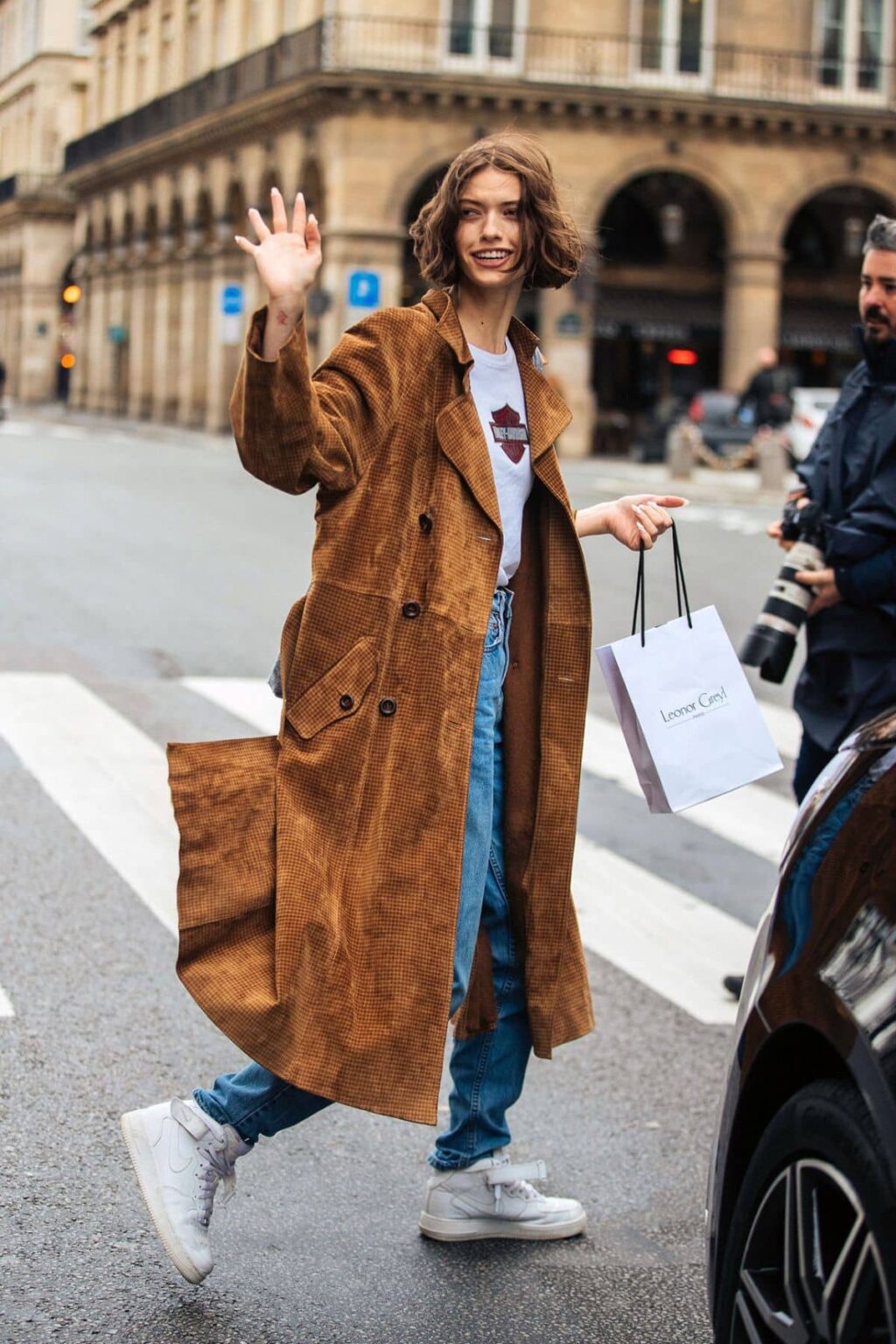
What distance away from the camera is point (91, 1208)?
399 cm

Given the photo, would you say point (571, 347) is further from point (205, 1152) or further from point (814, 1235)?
point (814, 1235)

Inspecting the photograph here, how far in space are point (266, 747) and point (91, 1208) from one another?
107 cm

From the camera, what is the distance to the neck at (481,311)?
3682 millimetres

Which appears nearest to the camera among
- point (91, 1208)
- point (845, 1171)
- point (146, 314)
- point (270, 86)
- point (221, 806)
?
point (845, 1171)

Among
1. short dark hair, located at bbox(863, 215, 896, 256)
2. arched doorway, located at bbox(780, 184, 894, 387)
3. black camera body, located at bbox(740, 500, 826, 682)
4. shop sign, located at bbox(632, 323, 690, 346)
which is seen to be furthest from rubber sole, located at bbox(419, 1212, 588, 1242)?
arched doorway, located at bbox(780, 184, 894, 387)

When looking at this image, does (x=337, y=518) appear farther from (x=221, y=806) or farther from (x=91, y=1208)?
(x=91, y=1208)

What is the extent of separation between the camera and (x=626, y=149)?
41.7m

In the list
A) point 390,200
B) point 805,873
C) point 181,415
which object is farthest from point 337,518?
point 181,415

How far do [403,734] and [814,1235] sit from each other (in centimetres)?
118

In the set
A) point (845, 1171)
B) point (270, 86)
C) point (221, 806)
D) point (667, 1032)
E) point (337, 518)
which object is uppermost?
point (270, 86)

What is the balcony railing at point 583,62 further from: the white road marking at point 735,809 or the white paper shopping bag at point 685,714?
the white paper shopping bag at point 685,714

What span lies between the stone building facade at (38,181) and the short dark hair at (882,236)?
7068cm

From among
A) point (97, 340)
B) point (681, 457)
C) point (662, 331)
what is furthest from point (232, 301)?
point (97, 340)

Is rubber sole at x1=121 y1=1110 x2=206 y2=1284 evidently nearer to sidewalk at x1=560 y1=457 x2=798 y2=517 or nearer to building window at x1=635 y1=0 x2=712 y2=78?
sidewalk at x1=560 y1=457 x2=798 y2=517
